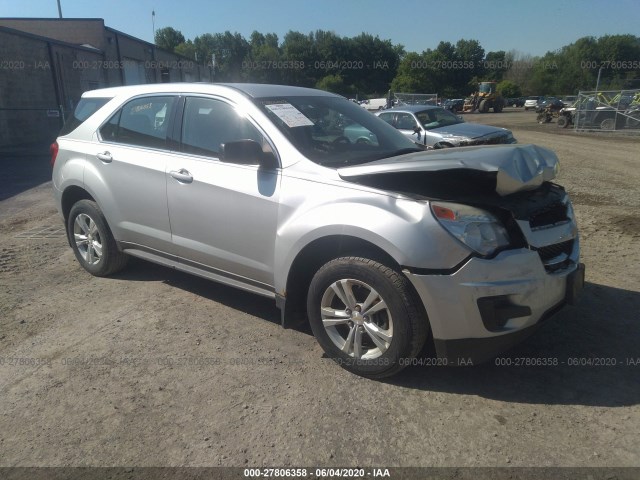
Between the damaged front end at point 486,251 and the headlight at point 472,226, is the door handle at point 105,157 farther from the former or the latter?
the headlight at point 472,226

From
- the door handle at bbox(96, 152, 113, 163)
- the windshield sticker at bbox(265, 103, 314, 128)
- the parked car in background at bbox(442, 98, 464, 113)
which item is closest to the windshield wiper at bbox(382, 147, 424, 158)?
the windshield sticker at bbox(265, 103, 314, 128)

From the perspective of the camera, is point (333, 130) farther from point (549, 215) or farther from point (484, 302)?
point (484, 302)

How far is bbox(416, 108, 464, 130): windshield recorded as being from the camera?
1213cm

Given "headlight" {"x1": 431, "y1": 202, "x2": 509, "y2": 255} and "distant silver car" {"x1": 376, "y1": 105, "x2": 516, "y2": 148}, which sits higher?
"headlight" {"x1": 431, "y1": 202, "x2": 509, "y2": 255}

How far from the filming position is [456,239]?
2.69m

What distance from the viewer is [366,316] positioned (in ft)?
9.89

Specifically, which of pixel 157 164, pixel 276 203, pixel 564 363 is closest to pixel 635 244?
pixel 564 363

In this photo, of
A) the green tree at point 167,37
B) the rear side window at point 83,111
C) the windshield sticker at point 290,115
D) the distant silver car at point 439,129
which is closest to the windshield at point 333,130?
the windshield sticker at point 290,115

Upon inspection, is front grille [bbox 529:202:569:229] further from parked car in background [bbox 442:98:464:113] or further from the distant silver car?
parked car in background [bbox 442:98:464:113]

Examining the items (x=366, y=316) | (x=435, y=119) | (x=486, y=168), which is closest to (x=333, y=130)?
(x=486, y=168)

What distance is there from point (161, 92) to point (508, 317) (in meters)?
3.32

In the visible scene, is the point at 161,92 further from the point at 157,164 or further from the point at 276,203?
the point at 276,203

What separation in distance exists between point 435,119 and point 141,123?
31.1 ft

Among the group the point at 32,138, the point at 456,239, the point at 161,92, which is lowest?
the point at 32,138
